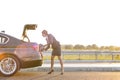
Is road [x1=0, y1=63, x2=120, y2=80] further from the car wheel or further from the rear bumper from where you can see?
the rear bumper

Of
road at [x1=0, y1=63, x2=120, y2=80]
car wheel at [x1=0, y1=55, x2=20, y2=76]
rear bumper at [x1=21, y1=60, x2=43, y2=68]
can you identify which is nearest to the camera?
car wheel at [x1=0, y1=55, x2=20, y2=76]

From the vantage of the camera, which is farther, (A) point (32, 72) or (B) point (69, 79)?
(A) point (32, 72)

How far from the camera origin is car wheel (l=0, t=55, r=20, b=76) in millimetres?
16156

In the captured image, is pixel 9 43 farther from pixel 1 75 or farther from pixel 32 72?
pixel 32 72

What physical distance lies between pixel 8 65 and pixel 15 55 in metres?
0.40

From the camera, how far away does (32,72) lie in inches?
723

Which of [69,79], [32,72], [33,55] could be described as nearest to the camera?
[69,79]

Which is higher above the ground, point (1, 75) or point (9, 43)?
point (9, 43)

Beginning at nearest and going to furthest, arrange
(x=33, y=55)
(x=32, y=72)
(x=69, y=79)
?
(x=69, y=79) < (x=33, y=55) < (x=32, y=72)

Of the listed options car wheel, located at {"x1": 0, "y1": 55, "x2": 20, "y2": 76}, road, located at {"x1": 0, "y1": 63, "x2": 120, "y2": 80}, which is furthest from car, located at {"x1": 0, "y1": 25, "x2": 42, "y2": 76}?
road, located at {"x1": 0, "y1": 63, "x2": 120, "y2": 80}

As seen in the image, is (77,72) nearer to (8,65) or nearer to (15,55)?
(15,55)

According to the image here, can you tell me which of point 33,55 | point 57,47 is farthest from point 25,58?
point 57,47

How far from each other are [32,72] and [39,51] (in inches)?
67.2

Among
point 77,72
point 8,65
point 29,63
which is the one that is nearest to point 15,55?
point 8,65
